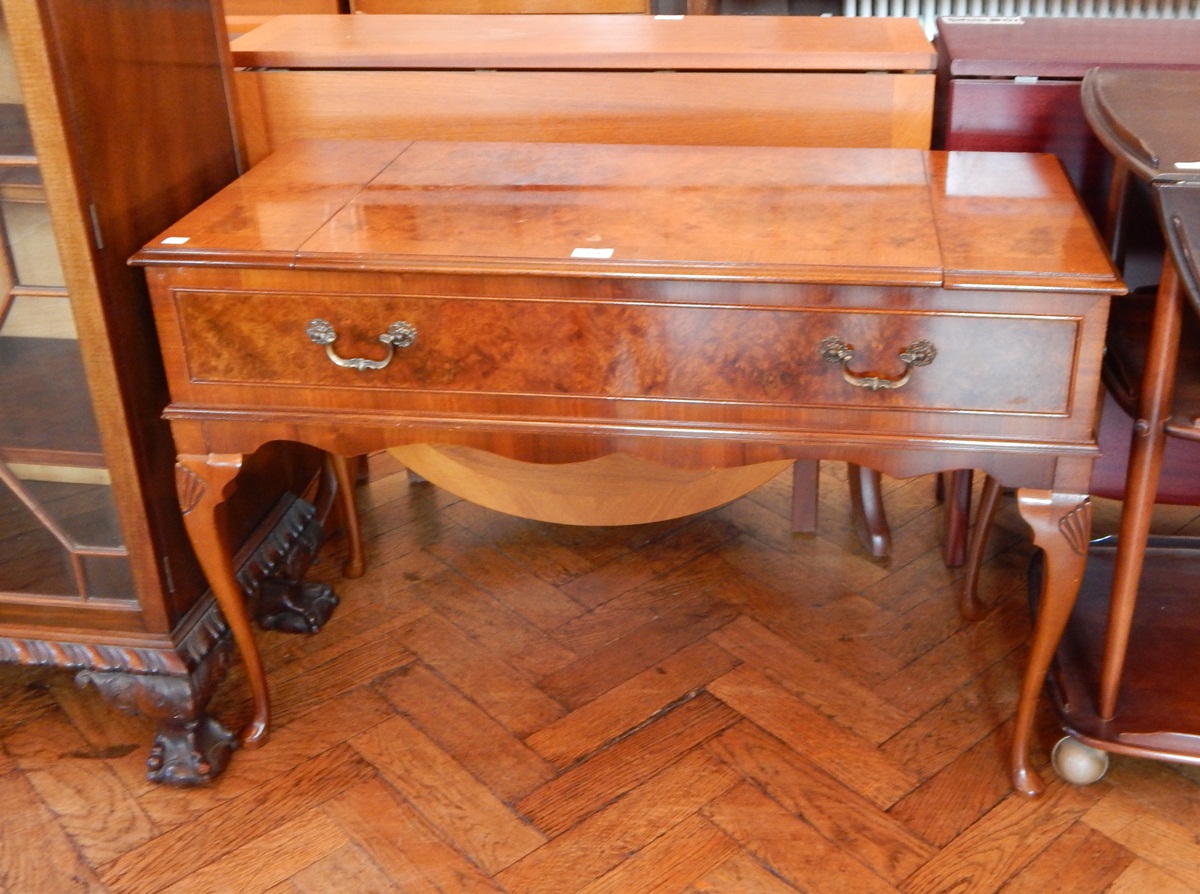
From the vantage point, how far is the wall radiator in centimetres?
348

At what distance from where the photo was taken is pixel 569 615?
72.5 inches

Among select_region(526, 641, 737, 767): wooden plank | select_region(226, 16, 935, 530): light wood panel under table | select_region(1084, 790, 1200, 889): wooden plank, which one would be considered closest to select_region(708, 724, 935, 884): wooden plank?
select_region(526, 641, 737, 767): wooden plank

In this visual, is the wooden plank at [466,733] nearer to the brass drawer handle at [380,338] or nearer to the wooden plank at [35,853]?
the wooden plank at [35,853]

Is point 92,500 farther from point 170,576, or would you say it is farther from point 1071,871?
point 1071,871

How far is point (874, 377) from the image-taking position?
1.21 metres

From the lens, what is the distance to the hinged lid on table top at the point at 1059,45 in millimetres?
1587

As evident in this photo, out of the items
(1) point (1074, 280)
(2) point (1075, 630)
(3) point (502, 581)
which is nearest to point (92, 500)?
(3) point (502, 581)

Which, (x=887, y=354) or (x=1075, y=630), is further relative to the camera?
(x=1075, y=630)

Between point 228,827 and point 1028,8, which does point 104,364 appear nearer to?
Result: point 228,827

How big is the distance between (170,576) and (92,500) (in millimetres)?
127

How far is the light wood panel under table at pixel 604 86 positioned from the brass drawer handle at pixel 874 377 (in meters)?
0.56

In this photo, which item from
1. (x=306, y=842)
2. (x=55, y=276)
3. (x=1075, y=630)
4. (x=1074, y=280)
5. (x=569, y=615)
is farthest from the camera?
(x=569, y=615)

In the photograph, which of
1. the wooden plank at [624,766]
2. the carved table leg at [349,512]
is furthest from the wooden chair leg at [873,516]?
the carved table leg at [349,512]

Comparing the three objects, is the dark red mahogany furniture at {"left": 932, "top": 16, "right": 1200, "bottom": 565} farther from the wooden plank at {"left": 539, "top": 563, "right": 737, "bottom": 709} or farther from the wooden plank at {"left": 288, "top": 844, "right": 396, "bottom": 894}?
the wooden plank at {"left": 288, "top": 844, "right": 396, "bottom": 894}
